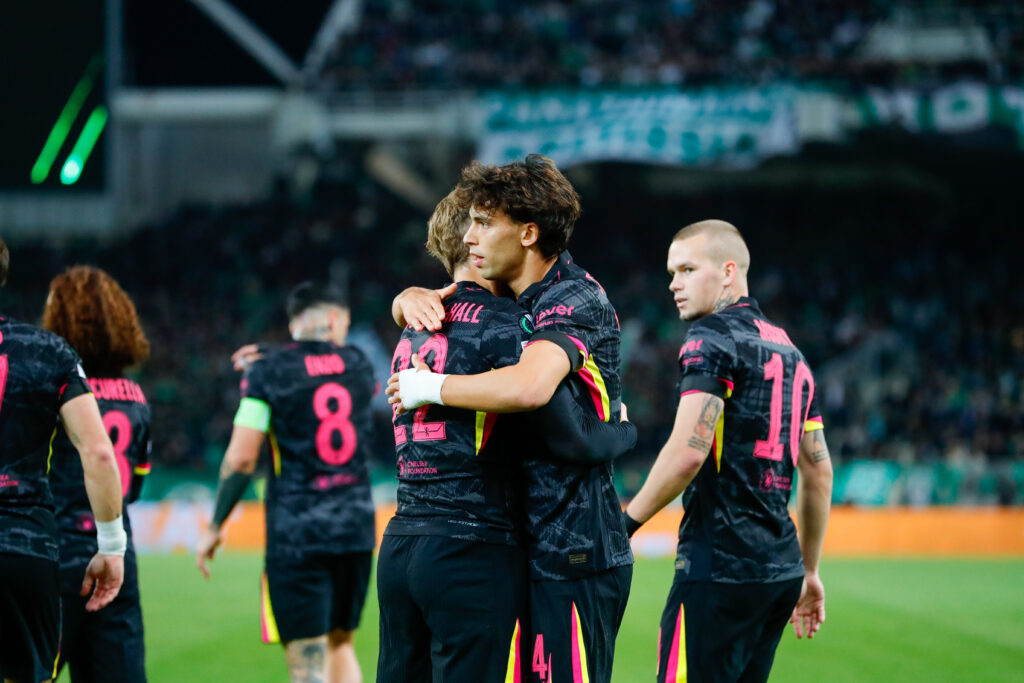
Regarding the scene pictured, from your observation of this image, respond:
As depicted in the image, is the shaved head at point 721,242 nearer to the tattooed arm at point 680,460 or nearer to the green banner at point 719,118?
the tattooed arm at point 680,460

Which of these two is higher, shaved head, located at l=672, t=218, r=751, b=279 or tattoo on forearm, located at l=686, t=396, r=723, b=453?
shaved head, located at l=672, t=218, r=751, b=279

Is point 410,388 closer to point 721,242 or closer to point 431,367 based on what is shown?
point 431,367

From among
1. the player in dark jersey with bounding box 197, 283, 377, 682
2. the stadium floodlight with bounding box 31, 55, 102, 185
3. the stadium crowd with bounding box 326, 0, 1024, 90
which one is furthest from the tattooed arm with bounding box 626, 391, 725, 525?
the stadium floodlight with bounding box 31, 55, 102, 185

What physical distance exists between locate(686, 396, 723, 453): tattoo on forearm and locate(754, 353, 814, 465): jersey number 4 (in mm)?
228

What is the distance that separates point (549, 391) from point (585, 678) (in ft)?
3.01

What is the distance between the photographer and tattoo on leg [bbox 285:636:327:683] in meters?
5.55

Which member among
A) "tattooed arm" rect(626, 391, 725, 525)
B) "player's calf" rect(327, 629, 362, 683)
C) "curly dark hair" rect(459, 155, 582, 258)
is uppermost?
"curly dark hair" rect(459, 155, 582, 258)

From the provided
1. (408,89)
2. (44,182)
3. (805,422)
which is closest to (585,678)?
(805,422)

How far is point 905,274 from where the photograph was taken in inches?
969

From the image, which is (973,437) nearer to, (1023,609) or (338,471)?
(1023,609)

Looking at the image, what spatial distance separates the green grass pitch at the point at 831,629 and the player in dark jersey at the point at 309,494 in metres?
1.71

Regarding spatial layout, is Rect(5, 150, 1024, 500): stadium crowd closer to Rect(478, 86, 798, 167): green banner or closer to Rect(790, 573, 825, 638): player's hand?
Rect(478, 86, 798, 167): green banner

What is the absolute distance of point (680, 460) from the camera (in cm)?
406

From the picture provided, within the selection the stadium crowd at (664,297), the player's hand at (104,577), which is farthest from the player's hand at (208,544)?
the stadium crowd at (664,297)
